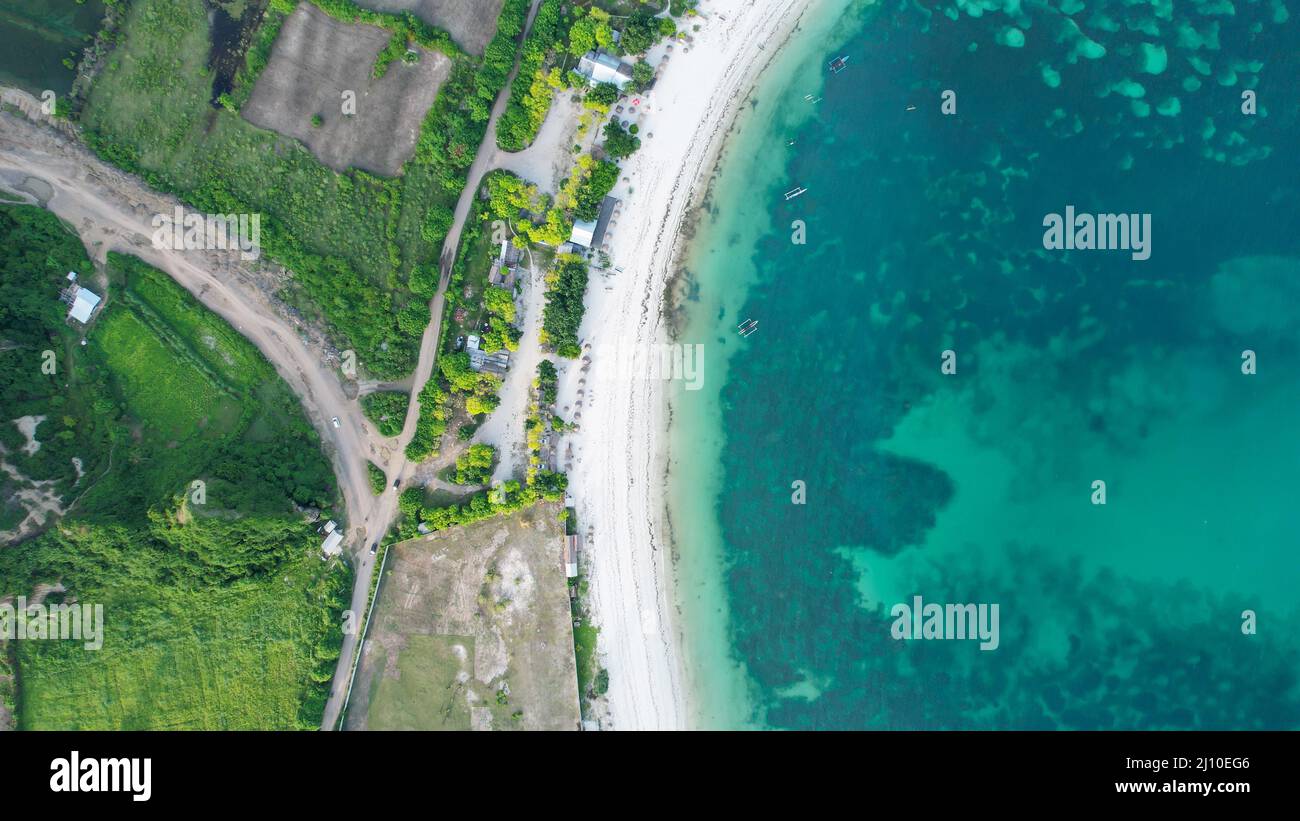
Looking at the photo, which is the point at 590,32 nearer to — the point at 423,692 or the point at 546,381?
the point at 546,381

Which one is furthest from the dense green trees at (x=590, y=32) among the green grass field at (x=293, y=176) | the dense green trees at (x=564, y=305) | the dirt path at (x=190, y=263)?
the dirt path at (x=190, y=263)

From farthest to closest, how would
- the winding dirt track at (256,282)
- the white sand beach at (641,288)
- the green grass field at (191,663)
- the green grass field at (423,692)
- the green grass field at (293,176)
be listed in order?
the white sand beach at (641,288) < the green grass field at (423,692) < the green grass field at (293,176) < the winding dirt track at (256,282) < the green grass field at (191,663)

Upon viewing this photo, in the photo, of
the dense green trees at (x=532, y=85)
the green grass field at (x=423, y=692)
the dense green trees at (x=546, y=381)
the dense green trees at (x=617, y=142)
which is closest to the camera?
the dense green trees at (x=532, y=85)

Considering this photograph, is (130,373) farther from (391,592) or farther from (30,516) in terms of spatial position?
(391,592)

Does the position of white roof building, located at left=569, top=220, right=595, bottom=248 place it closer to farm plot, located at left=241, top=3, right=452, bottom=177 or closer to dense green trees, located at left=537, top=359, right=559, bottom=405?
dense green trees, located at left=537, top=359, right=559, bottom=405

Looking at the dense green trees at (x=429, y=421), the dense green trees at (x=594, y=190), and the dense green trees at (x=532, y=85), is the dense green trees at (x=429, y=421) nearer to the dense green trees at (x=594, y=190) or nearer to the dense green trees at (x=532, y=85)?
the dense green trees at (x=594, y=190)

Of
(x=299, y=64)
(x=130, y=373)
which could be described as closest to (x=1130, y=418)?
(x=299, y=64)

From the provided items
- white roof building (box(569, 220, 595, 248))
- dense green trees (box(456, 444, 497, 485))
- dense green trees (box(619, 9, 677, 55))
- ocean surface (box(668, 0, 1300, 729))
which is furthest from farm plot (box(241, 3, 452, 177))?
ocean surface (box(668, 0, 1300, 729))
